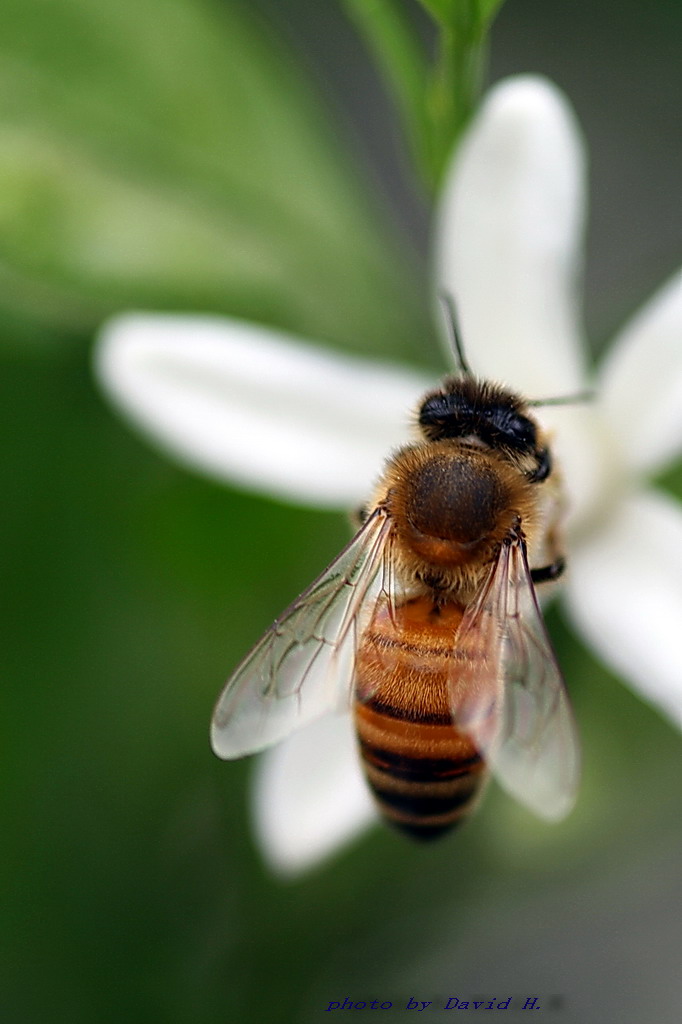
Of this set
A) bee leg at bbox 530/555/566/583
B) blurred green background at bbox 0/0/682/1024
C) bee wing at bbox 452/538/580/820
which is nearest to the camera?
bee wing at bbox 452/538/580/820

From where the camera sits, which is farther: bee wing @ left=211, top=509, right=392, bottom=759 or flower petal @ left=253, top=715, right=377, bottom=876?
flower petal @ left=253, top=715, right=377, bottom=876

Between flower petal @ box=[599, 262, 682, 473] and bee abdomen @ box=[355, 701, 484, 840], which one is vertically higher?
flower petal @ box=[599, 262, 682, 473]

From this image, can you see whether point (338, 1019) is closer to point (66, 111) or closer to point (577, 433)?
point (577, 433)

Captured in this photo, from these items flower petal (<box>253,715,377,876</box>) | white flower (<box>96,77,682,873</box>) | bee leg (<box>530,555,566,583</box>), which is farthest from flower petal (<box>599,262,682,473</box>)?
flower petal (<box>253,715,377,876</box>)

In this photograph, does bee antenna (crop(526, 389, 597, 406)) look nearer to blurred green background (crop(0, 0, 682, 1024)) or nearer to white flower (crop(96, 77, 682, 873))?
white flower (crop(96, 77, 682, 873))

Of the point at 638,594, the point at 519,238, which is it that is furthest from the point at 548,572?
the point at 519,238

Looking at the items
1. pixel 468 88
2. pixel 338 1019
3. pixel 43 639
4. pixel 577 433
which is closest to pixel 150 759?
pixel 43 639

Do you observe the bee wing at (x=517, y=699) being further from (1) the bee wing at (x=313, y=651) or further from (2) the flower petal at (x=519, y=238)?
(2) the flower petal at (x=519, y=238)
